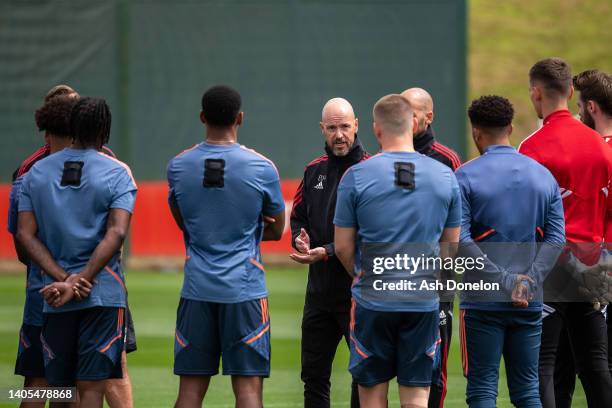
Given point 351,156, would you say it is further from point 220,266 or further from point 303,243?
point 220,266

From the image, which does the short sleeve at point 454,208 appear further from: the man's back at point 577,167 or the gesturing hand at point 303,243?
the gesturing hand at point 303,243

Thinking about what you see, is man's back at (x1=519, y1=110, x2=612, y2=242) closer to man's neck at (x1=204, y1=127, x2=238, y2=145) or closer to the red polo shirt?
the red polo shirt

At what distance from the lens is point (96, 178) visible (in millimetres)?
6648

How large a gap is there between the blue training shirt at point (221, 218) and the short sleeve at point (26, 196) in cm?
87

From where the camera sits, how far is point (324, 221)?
7.88m

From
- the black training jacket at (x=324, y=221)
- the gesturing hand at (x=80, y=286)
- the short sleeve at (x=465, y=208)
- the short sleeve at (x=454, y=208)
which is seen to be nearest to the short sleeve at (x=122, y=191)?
the gesturing hand at (x=80, y=286)

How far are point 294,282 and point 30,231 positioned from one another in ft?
40.2

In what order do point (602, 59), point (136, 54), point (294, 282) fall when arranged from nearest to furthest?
point (294, 282), point (136, 54), point (602, 59)

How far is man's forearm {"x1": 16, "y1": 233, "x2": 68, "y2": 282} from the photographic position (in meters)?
6.62

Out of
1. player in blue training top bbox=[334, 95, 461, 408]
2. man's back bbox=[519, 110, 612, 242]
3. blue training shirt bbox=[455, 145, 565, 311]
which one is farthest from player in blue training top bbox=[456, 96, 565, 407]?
player in blue training top bbox=[334, 95, 461, 408]

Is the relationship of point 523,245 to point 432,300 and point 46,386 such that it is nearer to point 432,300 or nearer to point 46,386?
point 432,300

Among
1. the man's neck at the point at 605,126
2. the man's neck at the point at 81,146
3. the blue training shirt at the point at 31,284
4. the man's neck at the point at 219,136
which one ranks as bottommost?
the blue training shirt at the point at 31,284

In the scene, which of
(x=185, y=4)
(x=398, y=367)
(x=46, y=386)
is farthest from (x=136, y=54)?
(x=398, y=367)

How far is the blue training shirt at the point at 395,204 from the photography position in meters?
6.31
